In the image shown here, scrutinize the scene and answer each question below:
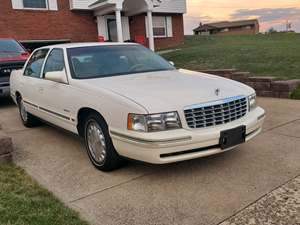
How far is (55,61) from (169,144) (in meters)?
2.69

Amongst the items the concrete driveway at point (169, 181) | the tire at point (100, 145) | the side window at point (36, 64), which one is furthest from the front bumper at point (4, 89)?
the tire at point (100, 145)

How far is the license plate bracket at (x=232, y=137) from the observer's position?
144 inches

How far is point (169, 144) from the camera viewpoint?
3398 millimetres

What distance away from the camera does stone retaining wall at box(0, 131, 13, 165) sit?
A: 4285 mm

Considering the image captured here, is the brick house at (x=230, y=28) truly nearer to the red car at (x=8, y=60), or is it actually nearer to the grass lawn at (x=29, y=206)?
the red car at (x=8, y=60)

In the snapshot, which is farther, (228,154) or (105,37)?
(105,37)

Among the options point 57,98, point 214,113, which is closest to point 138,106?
point 214,113

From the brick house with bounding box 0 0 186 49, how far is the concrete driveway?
505 inches

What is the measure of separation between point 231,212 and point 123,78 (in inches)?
85.8

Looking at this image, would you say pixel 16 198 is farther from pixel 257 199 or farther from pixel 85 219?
pixel 257 199

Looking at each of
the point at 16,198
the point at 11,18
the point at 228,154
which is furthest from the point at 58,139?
the point at 11,18

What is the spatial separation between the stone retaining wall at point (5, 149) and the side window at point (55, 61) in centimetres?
122

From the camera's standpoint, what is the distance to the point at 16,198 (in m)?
3.41

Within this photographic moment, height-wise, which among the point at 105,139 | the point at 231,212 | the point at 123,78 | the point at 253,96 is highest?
the point at 123,78
